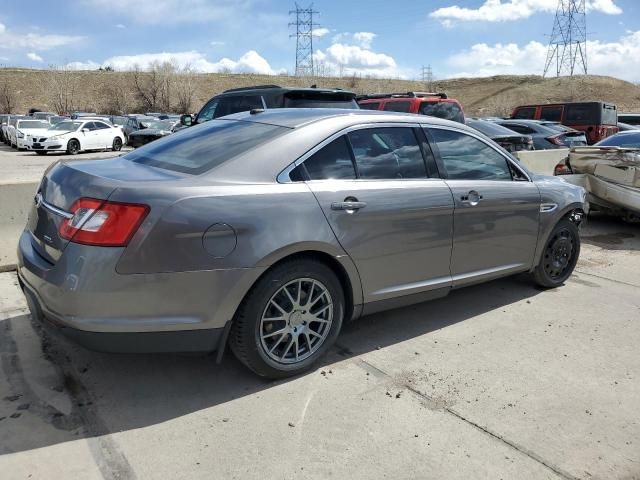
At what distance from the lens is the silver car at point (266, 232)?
2748 mm

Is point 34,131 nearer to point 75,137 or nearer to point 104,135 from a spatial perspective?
point 75,137

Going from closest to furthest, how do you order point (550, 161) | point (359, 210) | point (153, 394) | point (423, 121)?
1. point (153, 394)
2. point (359, 210)
3. point (423, 121)
4. point (550, 161)

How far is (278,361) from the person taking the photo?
3.29m

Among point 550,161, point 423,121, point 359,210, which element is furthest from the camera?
point 550,161

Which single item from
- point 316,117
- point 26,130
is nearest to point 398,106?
point 316,117

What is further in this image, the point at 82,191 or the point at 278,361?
the point at 278,361

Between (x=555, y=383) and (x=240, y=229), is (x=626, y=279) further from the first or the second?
(x=240, y=229)

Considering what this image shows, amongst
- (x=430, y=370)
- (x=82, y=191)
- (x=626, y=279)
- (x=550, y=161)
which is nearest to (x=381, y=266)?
(x=430, y=370)

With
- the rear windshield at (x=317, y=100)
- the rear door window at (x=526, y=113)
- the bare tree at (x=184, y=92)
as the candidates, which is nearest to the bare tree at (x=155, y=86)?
the bare tree at (x=184, y=92)

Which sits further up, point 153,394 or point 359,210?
point 359,210

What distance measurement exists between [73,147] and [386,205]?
76.9 ft

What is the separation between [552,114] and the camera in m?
20.5

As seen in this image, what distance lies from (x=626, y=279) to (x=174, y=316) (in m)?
5.02

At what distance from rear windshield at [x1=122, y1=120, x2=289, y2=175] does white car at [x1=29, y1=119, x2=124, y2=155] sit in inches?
874
